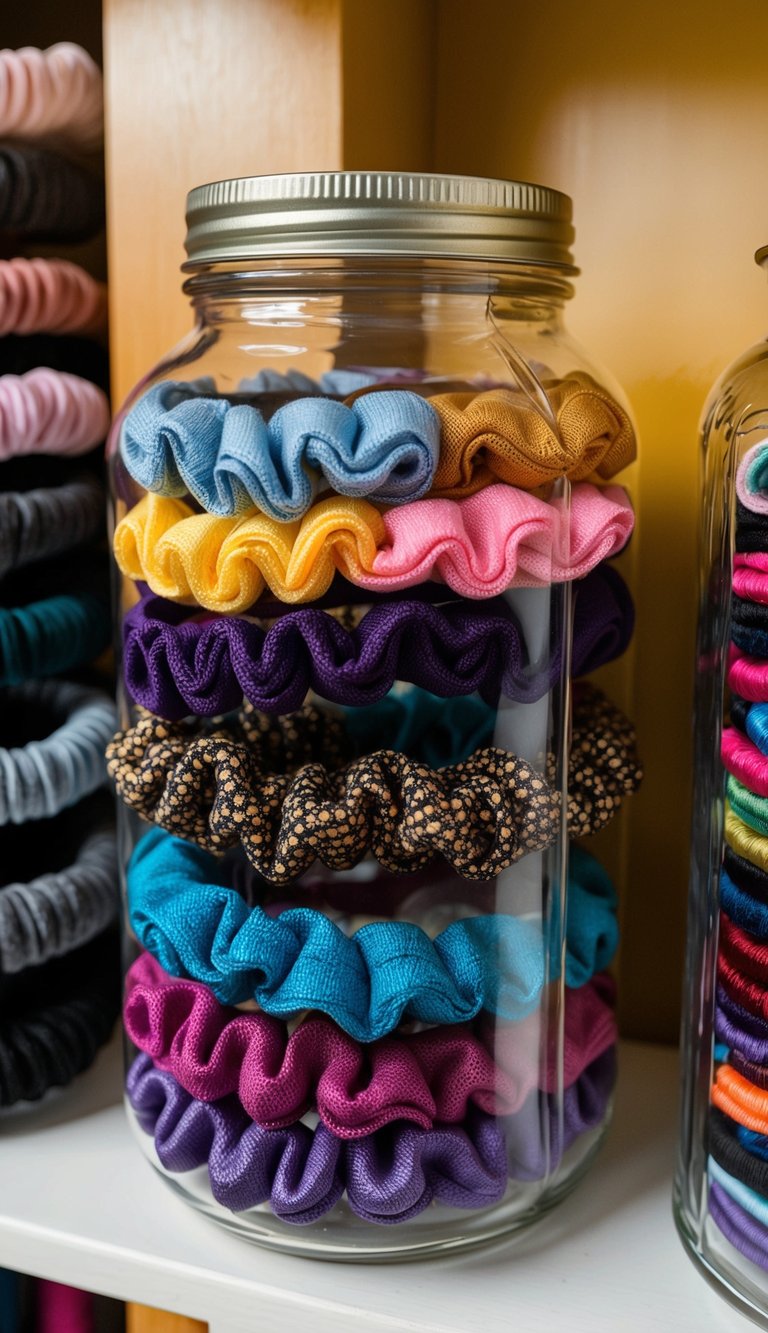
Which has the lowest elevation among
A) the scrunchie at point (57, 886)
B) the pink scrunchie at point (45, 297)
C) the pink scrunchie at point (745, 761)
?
the scrunchie at point (57, 886)

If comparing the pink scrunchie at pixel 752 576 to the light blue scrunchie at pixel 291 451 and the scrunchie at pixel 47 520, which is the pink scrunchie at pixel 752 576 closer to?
the light blue scrunchie at pixel 291 451

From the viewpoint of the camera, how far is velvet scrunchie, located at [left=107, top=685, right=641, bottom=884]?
39 centimetres

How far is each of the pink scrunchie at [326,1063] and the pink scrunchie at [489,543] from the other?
0.49ft

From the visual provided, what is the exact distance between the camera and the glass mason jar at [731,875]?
1.26 ft

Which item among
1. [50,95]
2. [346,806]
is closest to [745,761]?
[346,806]

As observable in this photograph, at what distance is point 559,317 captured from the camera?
0.48 m

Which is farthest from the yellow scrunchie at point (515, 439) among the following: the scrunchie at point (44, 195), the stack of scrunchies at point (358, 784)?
the scrunchie at point (44, 195)

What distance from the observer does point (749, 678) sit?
383 mm

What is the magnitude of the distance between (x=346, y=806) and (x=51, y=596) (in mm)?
214

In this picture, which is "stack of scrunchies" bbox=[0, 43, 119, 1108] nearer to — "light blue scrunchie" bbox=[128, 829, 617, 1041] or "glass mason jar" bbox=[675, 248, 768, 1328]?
"light blue scrunchie" bbox=[128, 829, 617, 1041]

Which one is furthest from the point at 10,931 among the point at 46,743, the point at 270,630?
the point at 270,630

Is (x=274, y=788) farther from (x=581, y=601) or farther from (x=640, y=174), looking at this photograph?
(x=640, y=174)

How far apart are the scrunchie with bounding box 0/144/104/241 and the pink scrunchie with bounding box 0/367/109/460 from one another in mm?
61

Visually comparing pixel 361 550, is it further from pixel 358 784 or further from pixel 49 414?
pixel 49 414
